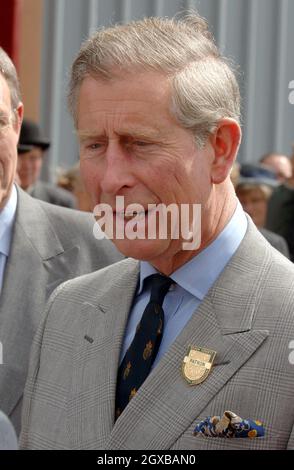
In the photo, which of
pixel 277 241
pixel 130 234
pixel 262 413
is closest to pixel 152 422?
pixel 262 413

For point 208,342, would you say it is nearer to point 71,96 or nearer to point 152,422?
point 152,422

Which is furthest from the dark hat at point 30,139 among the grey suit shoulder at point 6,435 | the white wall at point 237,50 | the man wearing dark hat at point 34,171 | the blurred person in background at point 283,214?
the grey suit shoulder at point 6,435

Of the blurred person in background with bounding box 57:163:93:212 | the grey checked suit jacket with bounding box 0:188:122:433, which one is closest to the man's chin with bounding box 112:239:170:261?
the grey checked suit jacket with bounding box 0:188:122:433

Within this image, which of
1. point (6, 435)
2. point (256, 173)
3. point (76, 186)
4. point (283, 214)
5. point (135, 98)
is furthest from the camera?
point (256, 173)

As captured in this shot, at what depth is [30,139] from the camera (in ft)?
20.5

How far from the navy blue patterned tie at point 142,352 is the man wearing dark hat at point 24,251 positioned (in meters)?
0.73

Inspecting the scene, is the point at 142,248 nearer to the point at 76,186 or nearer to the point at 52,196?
the point at 52,196

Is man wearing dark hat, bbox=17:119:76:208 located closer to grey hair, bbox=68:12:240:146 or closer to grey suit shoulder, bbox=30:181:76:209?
grey suit shoulder, bbox=30:181:76:209

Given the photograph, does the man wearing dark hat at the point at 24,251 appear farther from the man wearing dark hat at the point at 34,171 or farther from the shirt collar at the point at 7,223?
the man wearing dark hat at the point at 34,171

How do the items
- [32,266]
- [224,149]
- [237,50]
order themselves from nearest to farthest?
[224,149], [32,266], [237,50]

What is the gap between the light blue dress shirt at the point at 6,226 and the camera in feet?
9.23

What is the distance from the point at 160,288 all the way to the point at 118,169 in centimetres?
26

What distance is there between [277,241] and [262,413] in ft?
10.0

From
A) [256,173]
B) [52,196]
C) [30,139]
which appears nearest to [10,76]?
[52,196]
